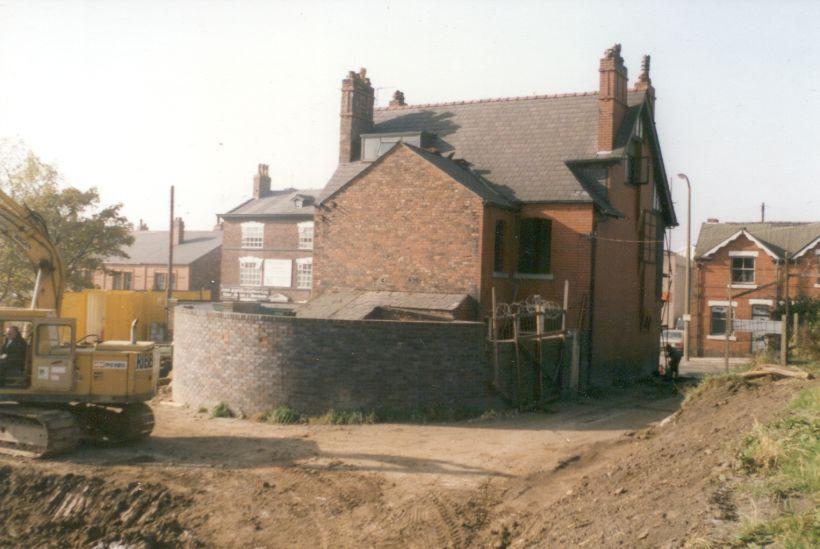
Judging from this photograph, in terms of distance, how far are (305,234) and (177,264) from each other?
1405 centimetres

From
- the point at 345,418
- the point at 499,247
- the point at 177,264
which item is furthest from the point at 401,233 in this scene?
the point at 177,264

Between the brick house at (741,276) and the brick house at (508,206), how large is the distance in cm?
1442

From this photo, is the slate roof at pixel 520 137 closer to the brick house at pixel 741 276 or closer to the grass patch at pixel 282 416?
the grass patch at pixel 282 416

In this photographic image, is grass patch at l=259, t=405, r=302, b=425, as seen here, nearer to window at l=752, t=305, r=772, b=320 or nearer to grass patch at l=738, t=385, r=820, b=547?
grass patch at l=738, t=385, r=820, b=547

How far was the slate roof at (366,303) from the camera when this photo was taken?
22.0 m

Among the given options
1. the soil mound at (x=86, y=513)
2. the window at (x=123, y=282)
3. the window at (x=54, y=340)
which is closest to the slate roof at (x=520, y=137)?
the window at (x=54, y=340)

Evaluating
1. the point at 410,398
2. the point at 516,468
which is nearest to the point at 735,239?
the point at 410,398

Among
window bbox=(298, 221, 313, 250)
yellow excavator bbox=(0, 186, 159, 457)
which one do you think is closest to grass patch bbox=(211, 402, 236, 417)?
yellow excavator bbox=(0, 186, 159, 457)

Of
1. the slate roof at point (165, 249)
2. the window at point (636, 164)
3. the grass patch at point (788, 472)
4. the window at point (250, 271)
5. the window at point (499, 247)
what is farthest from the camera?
the slate roof at point (165, 249)

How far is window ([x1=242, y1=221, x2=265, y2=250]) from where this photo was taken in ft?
159

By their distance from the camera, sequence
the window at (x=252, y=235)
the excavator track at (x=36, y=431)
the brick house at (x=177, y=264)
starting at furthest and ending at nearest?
the brick house at (x=177, y=264) < the window at (x=252, y=235) < the excavator track at (x=36, y=431)

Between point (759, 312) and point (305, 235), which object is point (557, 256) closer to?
point (759, 312)

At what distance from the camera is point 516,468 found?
1336cm

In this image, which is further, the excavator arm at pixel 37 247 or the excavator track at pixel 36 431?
the excavator arm at pixel 37 247
